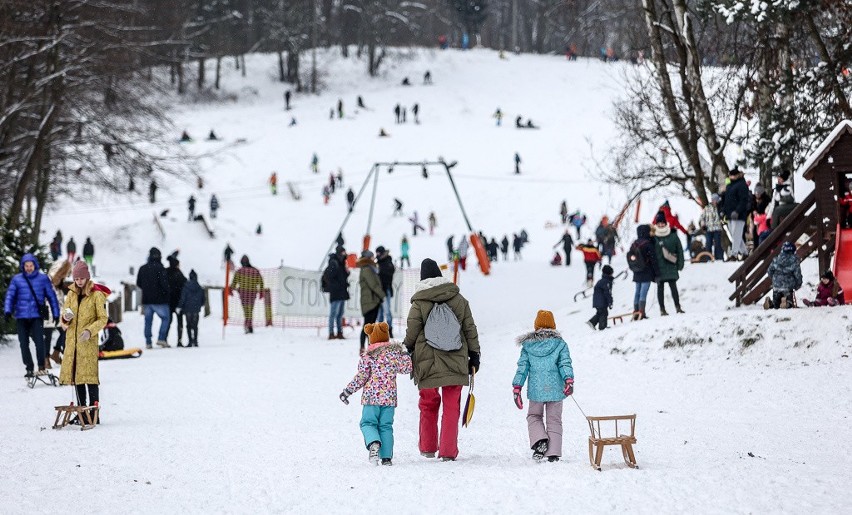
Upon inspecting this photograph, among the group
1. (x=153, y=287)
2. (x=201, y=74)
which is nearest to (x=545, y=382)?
(x=153, y=287)

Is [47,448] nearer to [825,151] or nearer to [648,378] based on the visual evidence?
[648,378]

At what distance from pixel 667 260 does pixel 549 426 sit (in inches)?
330

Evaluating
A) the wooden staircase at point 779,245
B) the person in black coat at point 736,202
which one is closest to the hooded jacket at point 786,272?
the wooden staircase at point 779,245

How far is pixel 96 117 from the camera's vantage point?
2405 cm

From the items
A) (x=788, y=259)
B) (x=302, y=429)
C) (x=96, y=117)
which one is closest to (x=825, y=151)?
(x=788, y=259)

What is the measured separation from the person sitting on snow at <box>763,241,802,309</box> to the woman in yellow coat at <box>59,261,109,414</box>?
26.7 feet

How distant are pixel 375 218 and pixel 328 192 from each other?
4911 millimetres

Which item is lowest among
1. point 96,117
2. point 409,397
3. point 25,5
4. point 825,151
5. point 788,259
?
point 409,397

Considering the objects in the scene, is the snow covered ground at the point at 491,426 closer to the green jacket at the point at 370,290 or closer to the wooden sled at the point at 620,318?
the wooden sled at the point at 620,318

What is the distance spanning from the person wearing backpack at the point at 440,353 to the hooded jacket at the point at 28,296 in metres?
6.51

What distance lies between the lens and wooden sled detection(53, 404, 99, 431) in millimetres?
10164

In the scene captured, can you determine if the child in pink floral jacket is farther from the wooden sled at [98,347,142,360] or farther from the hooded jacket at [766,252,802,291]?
the wooden sled at [98,347,142,360]

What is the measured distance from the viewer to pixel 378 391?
8.37m

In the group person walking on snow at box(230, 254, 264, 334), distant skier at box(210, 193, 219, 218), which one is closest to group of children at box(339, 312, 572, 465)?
person walking on snow at box(230, 254, 264, 334)
